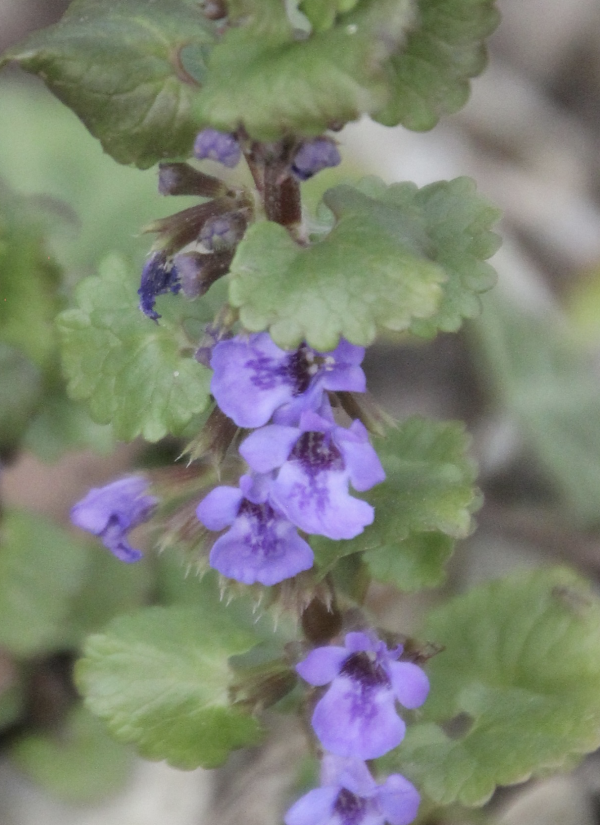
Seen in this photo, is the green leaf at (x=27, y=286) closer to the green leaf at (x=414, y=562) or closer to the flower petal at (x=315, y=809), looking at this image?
the green leaf at (x=414, y=562)

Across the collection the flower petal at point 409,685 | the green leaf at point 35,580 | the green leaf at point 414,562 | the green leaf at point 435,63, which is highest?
the green leaf at point 435,63

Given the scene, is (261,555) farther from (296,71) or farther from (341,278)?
(296,71)

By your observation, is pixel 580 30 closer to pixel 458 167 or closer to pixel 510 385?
pixel 458 167

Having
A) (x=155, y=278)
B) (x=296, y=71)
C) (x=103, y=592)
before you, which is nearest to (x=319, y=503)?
(x=155, y=278)

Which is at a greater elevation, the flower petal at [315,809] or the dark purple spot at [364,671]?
the dark purple spot at [364,671]

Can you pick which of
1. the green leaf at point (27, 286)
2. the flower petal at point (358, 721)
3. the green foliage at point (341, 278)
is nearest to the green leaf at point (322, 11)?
the green foliage at point (341, 278)

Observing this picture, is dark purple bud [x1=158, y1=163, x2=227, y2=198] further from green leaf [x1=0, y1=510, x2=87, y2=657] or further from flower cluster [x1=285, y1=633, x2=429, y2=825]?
green leaf [x1=0, y1=510, x2=87, y2=657]

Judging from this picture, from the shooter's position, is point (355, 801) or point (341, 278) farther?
point (355, 801)
